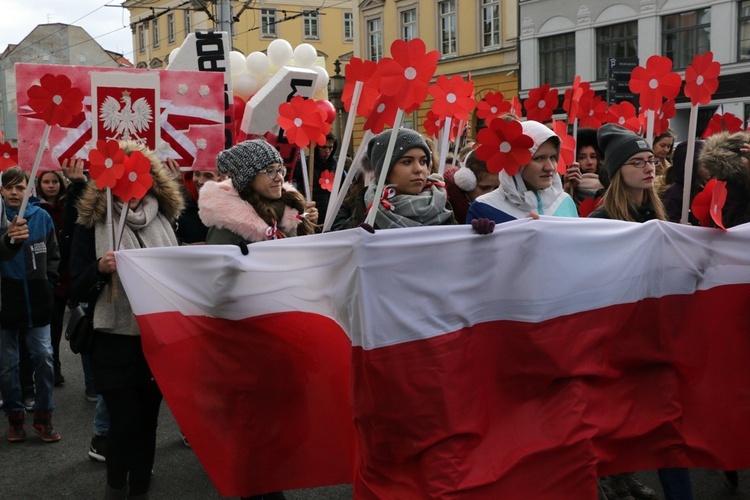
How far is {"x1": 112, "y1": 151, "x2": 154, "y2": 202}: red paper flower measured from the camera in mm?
4410

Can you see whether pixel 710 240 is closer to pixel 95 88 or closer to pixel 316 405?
pixel 316 405

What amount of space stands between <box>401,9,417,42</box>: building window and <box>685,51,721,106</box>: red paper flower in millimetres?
33449

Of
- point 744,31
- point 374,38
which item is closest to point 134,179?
point 744,31

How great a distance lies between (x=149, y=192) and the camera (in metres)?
4.74

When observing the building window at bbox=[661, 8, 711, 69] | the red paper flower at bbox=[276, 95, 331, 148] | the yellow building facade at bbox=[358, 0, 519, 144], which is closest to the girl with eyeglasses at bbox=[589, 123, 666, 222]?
the red paper flower at bbox=[276, 95, 331, 148]

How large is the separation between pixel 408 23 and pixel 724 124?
1251 inches

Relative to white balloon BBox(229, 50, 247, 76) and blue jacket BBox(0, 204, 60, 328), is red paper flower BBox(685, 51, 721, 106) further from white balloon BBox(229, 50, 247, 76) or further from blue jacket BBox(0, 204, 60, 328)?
white balloon BBox(229, 50, 247, 76)

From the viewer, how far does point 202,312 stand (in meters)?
4.14

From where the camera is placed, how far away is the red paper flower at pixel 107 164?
4340 millimetres

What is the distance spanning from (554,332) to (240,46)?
52.0 meters

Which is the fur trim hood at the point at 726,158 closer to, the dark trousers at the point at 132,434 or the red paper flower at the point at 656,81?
the red paper flower at the point at 656,81

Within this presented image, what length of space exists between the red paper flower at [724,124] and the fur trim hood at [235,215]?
130 inches

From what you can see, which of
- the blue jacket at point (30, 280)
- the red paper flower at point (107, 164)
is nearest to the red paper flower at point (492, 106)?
the blue jacket at point (30, 280)

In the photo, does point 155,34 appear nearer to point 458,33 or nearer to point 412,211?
point 458,33
